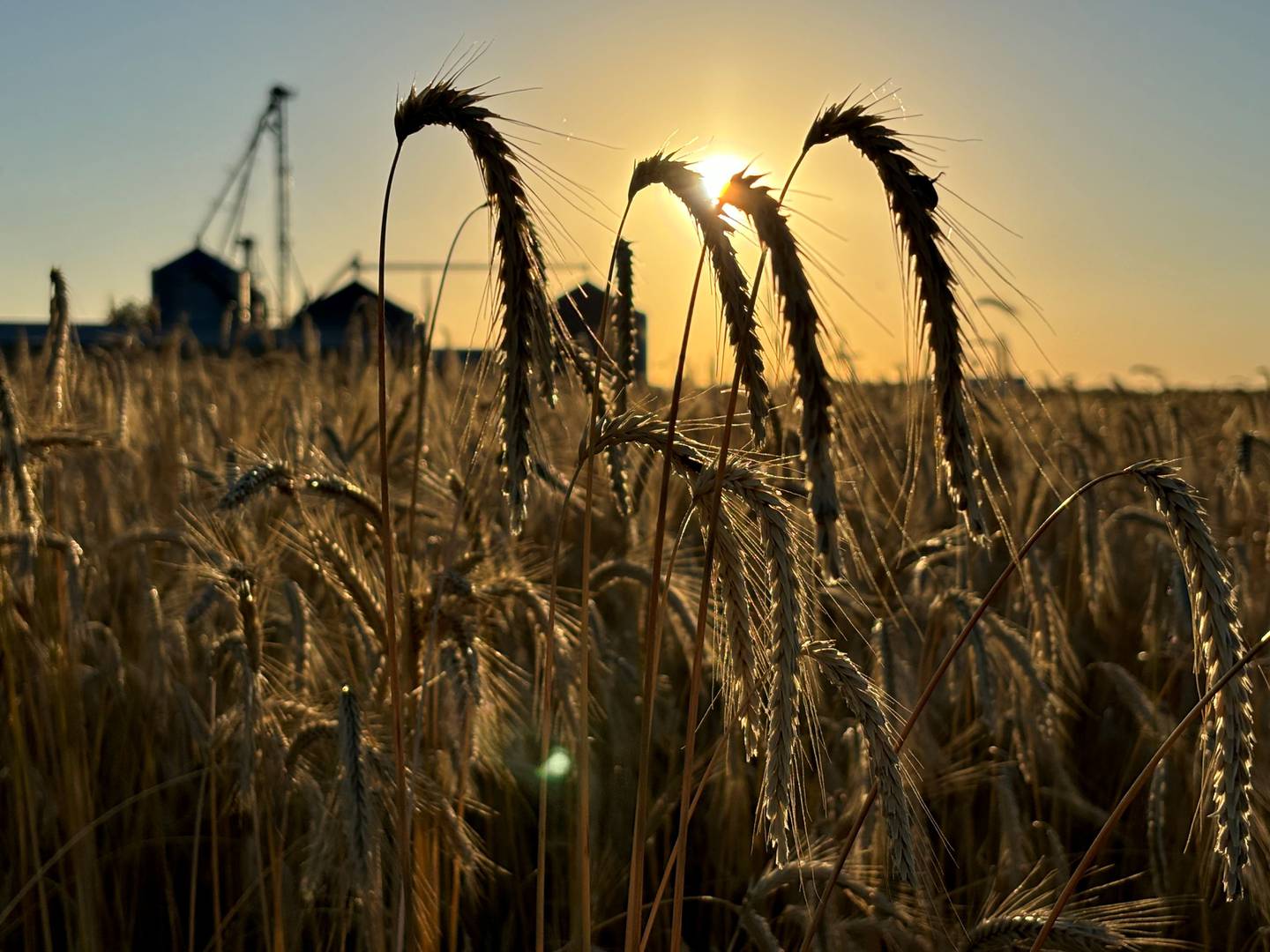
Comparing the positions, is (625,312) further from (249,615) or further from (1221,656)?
(1221,656)

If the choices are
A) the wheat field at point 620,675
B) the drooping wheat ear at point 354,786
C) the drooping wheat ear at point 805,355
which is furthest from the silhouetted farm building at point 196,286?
the drooping wheat ear at point 805,355

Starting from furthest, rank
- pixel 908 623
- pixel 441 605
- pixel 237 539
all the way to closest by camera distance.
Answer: pixel 908 623, pixel 237 539, pixel 441 605

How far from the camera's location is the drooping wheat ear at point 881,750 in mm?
1104

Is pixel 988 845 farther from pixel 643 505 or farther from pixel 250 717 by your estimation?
pixel 250 717

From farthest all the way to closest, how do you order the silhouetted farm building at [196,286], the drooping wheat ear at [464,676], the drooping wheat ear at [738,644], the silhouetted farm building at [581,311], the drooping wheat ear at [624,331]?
the silhouetted farm building at [196,286]
the drooping wheat ear at [464,676]
the drooping wheat ear at [624,331]
the silhouetted farm building at [581,311]
the drooping wheat ear at [738,644]

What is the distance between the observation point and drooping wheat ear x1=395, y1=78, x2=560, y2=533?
46.2 inches

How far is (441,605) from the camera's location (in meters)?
1.89

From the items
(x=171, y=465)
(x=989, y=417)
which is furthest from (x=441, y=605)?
(x=989, y=417)

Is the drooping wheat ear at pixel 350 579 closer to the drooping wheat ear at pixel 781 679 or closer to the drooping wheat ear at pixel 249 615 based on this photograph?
the drooping wheat ear at pixel 249 615

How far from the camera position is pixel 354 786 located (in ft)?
4.93

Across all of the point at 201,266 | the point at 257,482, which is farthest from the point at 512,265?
the point at 201,266

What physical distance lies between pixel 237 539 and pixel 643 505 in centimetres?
120

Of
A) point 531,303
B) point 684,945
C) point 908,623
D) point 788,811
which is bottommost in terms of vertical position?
point 684,945

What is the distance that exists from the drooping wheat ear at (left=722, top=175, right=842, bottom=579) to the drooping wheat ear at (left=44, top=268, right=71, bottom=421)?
201cm
